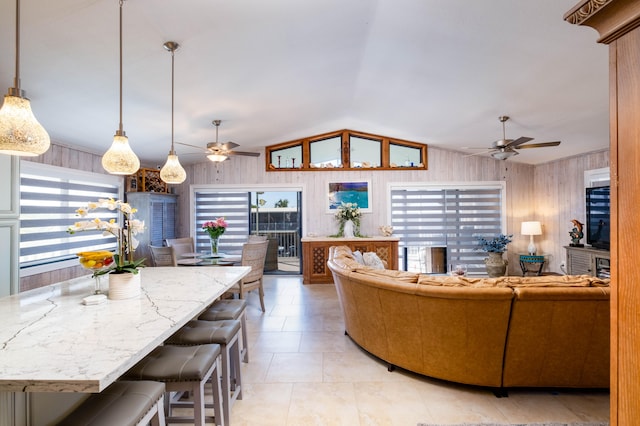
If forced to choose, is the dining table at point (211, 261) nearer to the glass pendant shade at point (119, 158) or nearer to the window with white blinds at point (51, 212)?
the window with white blinds at point (51, 212)

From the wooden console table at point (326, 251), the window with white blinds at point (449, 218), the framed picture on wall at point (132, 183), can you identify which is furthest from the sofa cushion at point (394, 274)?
the framed picture on wall at point (132, 183)

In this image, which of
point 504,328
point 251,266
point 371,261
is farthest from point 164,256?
point 504,328

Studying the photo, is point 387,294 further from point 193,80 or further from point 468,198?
point 468,198

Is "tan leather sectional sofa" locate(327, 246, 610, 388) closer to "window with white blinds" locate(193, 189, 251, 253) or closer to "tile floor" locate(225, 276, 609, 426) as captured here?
"tile floor" locate(225, 276, 609, 426)

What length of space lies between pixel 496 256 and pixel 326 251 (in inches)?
134

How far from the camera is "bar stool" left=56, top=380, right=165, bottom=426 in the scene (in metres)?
1.21

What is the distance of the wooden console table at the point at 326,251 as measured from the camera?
246 inches

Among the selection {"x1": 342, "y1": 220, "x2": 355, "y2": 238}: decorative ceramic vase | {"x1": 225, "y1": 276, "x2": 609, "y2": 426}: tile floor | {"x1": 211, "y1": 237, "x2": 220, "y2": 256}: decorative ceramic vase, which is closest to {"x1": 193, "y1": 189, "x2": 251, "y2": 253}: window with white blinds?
{"x1": 342, "y1": 220, "x2": 355, "y2": 238}: decorative ceramic vase

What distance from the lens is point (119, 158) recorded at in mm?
2143

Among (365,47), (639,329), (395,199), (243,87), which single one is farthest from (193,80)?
(395,199)

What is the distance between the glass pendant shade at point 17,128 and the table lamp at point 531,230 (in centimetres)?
713

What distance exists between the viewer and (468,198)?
22.8 feet

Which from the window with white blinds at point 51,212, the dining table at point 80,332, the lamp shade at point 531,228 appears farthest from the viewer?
the lamp shade at point 531,228

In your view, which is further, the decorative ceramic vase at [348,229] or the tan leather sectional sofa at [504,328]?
the decorative ceramic vase at [348,229]
